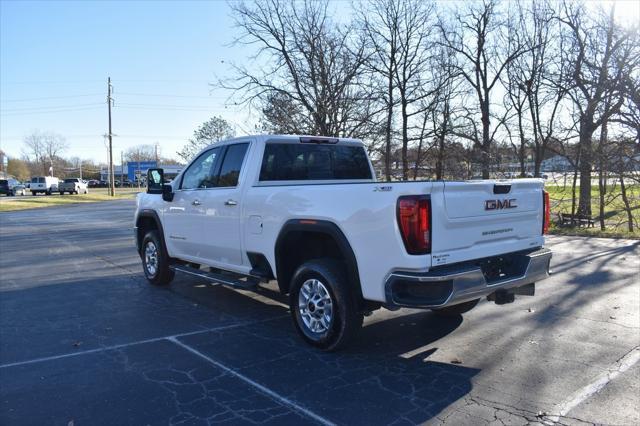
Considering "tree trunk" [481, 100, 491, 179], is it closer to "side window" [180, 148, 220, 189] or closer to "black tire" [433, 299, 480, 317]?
"black tire" [433, 299, 480, 317]

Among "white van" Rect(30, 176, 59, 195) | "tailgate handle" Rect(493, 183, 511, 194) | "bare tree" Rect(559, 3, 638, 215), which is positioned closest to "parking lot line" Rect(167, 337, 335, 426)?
"tailgate handle" Rect(493, 183, 511, 194)

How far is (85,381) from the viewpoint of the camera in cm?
418

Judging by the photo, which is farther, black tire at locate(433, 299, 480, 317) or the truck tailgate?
black tire at locate(433, 299, 480, 317)

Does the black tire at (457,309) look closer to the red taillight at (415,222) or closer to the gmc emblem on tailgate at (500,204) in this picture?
the gmc emblem on tailgate at (500,204)

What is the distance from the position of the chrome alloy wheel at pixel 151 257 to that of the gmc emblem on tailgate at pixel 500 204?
522 centimetres

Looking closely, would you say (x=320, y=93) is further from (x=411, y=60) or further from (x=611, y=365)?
(x=611, y=365)

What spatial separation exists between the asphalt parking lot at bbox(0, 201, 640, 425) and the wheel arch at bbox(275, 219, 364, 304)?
71cm

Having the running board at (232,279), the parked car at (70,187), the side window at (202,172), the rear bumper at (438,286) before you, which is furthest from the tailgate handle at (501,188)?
the parked car at (70,187)

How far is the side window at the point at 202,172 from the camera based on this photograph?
6.61m

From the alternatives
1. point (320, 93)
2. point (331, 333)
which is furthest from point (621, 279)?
point (320, 93)

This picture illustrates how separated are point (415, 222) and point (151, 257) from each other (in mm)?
5307

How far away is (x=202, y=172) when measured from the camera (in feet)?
22.4

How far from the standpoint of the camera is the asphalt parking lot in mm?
3600

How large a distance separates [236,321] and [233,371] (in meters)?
1.61
